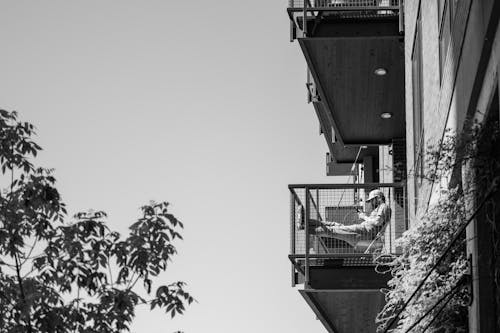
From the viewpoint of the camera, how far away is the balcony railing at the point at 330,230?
19.7 metres

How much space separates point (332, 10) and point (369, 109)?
12.5 ft

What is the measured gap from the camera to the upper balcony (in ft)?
67.7

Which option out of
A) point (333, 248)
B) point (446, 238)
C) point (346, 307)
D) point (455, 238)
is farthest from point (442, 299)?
point (346, 307)

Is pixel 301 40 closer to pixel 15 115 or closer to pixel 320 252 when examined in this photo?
pixel 320 252

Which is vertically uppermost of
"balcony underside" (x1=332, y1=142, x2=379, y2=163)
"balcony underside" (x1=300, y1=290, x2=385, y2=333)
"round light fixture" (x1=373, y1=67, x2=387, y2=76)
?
"balcony underside" (x1=332, y1=142, x2=379, y2=163)

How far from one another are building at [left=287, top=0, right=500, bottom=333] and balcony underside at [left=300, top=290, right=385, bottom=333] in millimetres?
21

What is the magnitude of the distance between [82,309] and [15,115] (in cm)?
206

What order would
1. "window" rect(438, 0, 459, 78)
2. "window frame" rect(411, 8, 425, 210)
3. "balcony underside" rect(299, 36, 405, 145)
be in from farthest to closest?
"balcony underside" rect(299, 36, 405, 145), "window frame" rect(411, 8, 425, 210), "window" rect(438, 0, 459, 78)

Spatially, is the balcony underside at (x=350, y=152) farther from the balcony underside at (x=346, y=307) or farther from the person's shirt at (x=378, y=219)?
the person's shirt at (x=378, y=219)

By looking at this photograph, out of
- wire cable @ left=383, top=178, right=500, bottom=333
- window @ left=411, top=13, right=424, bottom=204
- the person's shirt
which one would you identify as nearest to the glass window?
window @ left=411, top=13, right=424, bottom=204

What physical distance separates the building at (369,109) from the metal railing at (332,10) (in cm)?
2

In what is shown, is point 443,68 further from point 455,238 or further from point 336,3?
point 336,3

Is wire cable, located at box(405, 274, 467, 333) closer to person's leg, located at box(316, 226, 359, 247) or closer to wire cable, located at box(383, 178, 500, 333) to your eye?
wire cable, located at box(383, 178, 500, 333)

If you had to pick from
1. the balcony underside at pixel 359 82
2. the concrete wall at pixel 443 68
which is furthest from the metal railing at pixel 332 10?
the concrete wall at pixel 443 68
